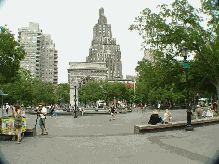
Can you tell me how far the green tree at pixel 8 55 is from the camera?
27891 millimetres

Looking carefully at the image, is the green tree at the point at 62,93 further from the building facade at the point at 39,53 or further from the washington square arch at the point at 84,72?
the building facade at the point at 39,53

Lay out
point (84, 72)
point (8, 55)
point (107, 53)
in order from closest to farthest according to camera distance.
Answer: point (8, 55)
point (84, 72)
point (107, 53)

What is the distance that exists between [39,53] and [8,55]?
96.4m

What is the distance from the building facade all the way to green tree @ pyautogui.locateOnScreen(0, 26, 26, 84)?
293ft

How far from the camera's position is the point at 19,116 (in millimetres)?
10797

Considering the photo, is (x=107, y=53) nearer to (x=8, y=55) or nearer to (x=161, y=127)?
(x=8, y=55)

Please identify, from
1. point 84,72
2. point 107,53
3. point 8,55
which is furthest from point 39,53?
point 8,55

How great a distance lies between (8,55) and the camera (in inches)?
1143

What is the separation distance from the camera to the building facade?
11738cm

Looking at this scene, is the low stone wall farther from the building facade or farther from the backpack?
the building facade

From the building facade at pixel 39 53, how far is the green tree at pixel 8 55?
3513 inches

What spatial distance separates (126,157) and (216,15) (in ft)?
61.0

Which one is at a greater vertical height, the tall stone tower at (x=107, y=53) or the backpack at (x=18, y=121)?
the tall stone tower at (x=107, y=53)


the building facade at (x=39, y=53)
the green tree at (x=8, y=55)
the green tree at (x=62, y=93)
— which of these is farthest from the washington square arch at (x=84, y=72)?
the green tree at (x=8, y=55)
